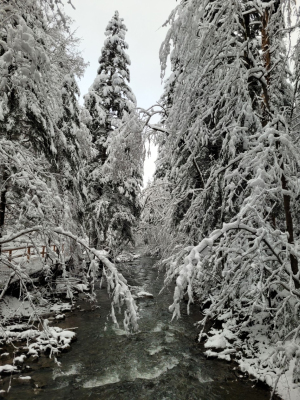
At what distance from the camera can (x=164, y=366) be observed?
6996mm

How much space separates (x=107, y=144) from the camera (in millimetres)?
15312

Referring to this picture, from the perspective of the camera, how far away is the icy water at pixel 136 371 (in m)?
5.89

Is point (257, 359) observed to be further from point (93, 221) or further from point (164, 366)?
point (93, 221)

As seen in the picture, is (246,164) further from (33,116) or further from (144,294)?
(144,294)

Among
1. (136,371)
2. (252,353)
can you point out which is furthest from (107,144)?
(252,353)

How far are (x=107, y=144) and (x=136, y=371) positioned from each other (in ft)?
37.7

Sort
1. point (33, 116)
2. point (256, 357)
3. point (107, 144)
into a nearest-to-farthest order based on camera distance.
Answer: point (33, 116), point (256, 357), point (107, 144)

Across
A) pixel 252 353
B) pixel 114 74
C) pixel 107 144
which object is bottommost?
pixel 252 353

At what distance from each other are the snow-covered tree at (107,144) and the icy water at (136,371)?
7268 millimetres

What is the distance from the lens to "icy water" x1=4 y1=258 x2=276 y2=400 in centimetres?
589

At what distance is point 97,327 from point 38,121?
693cm

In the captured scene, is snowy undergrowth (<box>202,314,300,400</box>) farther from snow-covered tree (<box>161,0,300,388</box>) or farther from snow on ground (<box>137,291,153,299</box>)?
snow on ground (<box>137,291,153,299</box>)

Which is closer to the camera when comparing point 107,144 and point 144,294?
point 144,294

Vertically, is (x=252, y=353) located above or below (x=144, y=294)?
above
